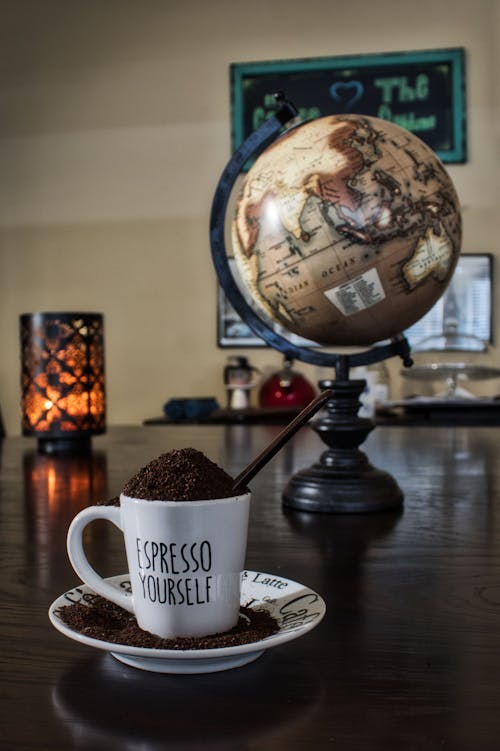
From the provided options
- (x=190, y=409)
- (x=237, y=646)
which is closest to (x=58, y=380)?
(x=237, y=646)

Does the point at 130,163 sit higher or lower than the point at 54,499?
higher

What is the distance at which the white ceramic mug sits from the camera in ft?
1.47

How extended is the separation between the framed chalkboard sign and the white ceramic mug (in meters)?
3.93

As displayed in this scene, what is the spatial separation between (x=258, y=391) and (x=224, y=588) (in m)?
3.74

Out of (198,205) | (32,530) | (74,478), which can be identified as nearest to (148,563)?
(32,530)

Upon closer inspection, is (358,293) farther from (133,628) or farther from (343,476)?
(133,628)

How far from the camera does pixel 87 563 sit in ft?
1.61

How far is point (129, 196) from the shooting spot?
14.6ft

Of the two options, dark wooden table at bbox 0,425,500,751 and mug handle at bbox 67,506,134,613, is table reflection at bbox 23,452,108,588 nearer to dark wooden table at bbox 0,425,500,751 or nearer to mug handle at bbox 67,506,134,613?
dark wooden table at bbox 0,425,500,751

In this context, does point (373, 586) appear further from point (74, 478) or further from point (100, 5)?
point (100, 5)

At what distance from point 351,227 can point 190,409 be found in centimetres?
276

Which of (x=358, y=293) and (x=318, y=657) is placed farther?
(x=358, y=293)

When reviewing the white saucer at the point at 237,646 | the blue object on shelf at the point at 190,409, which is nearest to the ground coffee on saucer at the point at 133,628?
the white saucer at the point at 237,646

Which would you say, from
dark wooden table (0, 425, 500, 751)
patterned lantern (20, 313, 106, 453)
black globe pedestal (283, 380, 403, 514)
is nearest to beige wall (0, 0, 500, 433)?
patterned lantern (20, 313, 106, 453)
